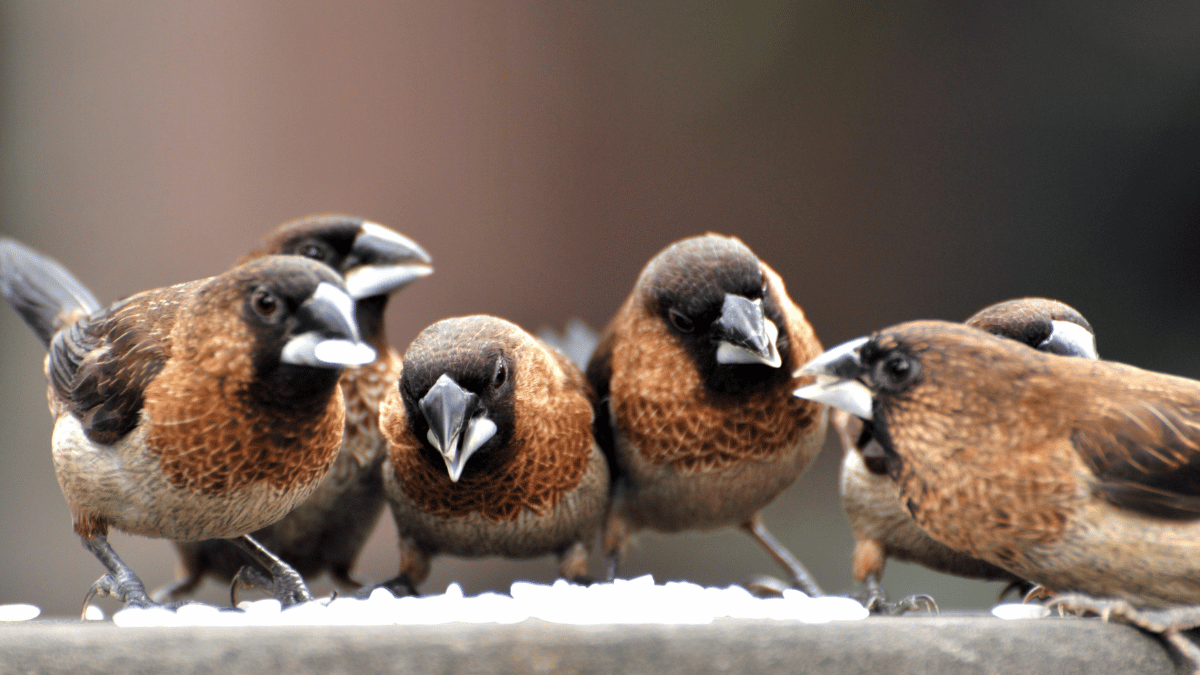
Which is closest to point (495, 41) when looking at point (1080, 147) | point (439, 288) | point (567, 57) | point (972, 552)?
point (567, 57)

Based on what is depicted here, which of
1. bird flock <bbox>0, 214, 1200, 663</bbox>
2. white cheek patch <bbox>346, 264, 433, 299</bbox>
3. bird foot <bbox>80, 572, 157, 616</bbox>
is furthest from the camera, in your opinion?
white cheek patch <bbox>346, 264, 433, 299</bbox>

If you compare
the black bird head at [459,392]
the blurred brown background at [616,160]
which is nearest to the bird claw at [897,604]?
the black bird head at [459,392]

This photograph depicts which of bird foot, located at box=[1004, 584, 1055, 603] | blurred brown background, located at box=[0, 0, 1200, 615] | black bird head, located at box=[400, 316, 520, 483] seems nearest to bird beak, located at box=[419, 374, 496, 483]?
black bird head, located at box=[400, 316, 520, 483]

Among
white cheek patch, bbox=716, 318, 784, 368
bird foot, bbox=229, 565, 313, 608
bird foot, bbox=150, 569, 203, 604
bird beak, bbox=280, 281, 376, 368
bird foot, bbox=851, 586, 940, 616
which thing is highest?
bird beak, bbox=280, 281, 376, 368

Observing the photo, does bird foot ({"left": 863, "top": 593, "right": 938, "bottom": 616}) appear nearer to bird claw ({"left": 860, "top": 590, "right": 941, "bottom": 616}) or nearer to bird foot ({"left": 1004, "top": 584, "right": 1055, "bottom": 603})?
bird claw ({"left": 860, "top": 590, "right": 941, "bottom": 616})

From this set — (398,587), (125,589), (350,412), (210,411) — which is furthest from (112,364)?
(398,587)

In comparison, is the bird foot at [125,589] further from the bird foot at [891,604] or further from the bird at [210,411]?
the bird foot at [891,604]

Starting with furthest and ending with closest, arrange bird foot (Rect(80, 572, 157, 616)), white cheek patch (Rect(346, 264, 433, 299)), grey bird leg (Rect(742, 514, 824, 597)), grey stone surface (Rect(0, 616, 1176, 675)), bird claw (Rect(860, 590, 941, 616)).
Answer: grey bird leg (Rect(742, 514, 824, 597))
white cheek patch (Rect(346, 264, 433, 299))
bird claw (Rect(860, 590, 941, 616))
bird foot (Rect(80, 572, 157, 616))
grey stone surface (Rect(0, 616, 1176, 675))

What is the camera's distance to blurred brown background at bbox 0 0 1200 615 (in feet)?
13.8

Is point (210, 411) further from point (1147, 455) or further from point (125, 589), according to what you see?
point (1147, 455)

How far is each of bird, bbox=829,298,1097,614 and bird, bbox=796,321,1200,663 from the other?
0.27 meters

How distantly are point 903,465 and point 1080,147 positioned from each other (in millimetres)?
3791

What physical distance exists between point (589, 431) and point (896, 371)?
2.39ft

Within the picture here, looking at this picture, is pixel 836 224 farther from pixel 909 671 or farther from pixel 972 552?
pixel 909 671
